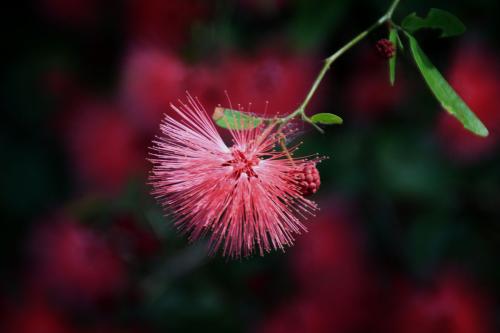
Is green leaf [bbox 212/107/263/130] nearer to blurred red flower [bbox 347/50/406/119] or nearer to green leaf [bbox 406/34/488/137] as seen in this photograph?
green leaf [bbox 406/34/488/137]

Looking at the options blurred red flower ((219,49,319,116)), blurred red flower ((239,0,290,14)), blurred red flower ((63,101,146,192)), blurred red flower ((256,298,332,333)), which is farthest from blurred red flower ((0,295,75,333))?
blurred red flower ((239,0,290,14))

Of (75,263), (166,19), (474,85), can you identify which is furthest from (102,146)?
(474,85)

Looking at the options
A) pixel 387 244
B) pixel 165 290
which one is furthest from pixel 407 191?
pixel 165 290

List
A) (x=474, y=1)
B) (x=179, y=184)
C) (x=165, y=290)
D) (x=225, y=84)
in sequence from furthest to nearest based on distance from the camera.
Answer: (x=165, y=290), (x=225, y=84), (x=474, y=1), (x=179, y=184)

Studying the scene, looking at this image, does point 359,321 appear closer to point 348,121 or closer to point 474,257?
point 474,257

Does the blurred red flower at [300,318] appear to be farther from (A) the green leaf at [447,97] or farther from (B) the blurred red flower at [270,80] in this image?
(A) the green leaf at [447,97]
